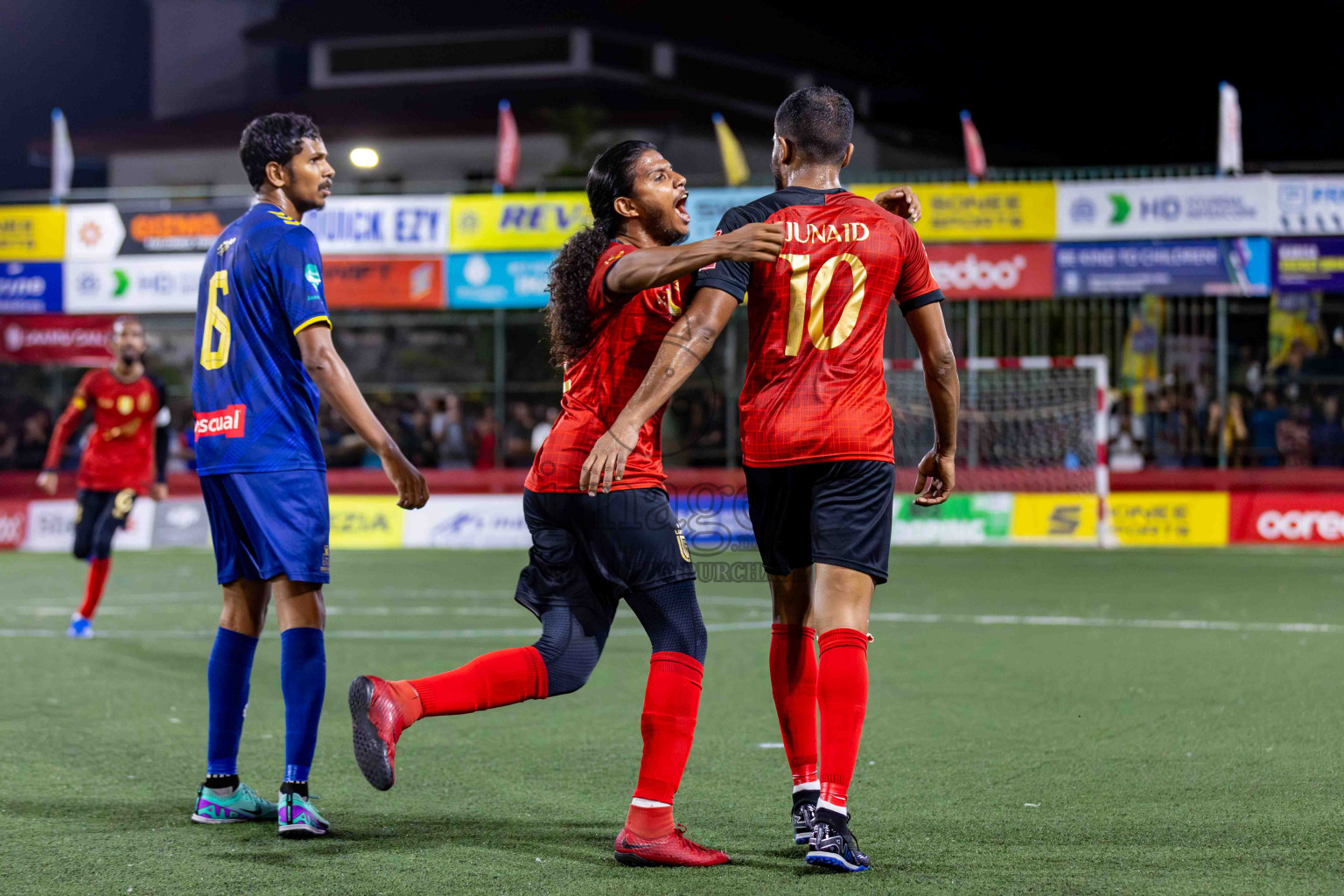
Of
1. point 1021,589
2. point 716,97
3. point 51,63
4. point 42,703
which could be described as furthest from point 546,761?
point 51,63

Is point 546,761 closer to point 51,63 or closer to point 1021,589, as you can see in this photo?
point 1021,589

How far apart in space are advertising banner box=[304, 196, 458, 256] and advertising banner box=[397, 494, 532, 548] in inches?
149

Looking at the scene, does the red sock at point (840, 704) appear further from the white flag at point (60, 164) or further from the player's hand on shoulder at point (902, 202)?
the white flag at point (60, 164)

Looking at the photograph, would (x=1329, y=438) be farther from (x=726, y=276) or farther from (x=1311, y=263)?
(x=726, y=276)

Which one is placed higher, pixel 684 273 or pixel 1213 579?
pixel 684 273

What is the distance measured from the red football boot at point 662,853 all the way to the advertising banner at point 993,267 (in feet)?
51.9

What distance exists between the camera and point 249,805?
15.0ft

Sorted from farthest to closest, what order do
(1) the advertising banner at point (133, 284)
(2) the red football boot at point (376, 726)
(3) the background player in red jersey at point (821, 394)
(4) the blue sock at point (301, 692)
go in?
(1) the advertising banner at point (133, 284)
(4) the blue sock at point (301, 692)
(3) the background player in red jersey at point (821, 394)
(2) the red football boot at point (376, 726)

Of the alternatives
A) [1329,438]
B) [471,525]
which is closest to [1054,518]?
[1329,438]

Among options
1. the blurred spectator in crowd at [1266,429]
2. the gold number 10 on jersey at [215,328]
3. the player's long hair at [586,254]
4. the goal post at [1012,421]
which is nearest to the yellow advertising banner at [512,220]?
the goal post at [1012,421]

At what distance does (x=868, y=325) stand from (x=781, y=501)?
560mm

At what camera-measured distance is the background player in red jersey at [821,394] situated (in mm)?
3891

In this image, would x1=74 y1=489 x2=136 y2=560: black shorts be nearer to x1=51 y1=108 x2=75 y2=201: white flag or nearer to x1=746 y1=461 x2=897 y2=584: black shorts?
x1=746 y1=461 x2=897 y2=584: black shorts

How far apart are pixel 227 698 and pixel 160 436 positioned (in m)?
6.48
